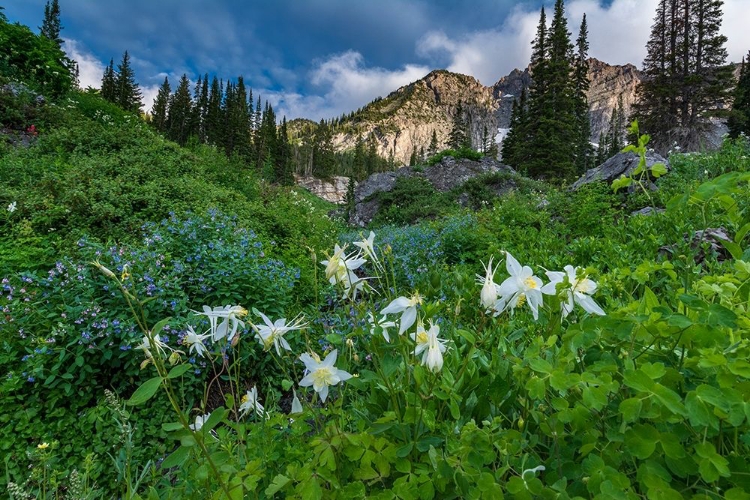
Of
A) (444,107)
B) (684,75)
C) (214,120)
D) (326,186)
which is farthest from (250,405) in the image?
(444,107)

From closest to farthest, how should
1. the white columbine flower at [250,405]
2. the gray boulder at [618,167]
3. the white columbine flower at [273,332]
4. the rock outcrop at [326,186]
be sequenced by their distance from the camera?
the white columbine flower at [273,332], the white columbine flower at [250,405], the gray boulder at [618,167], the rock outcrop at [326,186]

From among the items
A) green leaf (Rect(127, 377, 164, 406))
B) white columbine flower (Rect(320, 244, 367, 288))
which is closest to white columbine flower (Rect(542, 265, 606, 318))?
white columbine flower (Rect(320, 244, 367, 288))

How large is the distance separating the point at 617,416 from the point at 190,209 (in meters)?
6.50

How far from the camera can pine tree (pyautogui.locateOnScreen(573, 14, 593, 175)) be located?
2767 cm

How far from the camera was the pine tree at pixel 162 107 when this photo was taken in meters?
48.9

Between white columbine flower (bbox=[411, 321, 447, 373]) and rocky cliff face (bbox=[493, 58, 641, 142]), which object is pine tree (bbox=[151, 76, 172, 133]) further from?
rocky cliff face (bbox=[493, 58, 641, 142])

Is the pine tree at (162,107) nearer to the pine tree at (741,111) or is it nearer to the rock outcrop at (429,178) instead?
the rock outcrop at (429,178)

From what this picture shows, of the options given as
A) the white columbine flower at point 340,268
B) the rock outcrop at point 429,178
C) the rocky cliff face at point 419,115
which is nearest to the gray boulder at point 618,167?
the rock outcrop at point 429,178

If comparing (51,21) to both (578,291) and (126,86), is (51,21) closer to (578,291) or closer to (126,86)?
(126,86)

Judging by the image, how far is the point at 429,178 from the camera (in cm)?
1628

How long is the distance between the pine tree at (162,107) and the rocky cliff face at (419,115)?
313ft

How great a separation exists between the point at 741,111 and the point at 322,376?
34.1 metres

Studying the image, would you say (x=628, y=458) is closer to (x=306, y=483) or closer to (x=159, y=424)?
(x=306, y=483)

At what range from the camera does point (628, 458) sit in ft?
2.97
